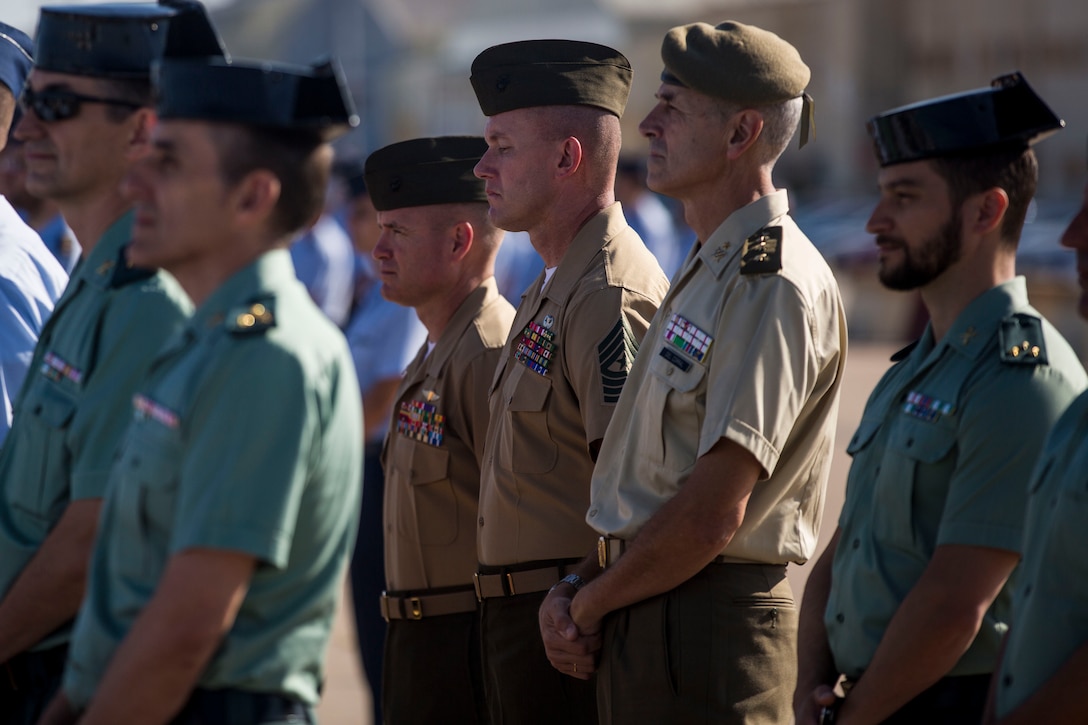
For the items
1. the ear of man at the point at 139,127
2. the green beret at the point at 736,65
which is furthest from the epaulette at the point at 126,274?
the green beret at the point at 736,65

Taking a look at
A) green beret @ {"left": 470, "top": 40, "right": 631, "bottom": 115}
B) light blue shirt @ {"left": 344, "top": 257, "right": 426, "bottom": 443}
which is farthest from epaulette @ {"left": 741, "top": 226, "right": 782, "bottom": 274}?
light blue shirt @ {"left": 344, "top": 257, "right": 426, "bottom": 443}

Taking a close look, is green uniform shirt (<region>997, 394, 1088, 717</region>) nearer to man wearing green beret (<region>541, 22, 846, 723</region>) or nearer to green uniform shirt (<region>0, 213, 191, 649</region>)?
man wearing green beret (<region>541, 22, 846, 723</region>)

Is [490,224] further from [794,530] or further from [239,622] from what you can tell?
[239,622]

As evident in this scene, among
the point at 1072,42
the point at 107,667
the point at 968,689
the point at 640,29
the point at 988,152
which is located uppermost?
the point at 640,29

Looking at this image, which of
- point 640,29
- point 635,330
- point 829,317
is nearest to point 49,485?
point 635,330

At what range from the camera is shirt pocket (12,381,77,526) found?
300cm

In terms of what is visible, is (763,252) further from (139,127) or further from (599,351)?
(139,127)

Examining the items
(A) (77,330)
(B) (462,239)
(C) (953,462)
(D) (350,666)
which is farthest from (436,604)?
(D) (350,666)

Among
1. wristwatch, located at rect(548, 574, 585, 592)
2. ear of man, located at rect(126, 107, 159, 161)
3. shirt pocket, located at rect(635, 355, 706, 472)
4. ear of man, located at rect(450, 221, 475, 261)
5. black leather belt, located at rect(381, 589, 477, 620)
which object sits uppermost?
ear of man, located at rect(126, 107, 159, 161)

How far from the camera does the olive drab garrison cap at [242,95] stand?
103 inches

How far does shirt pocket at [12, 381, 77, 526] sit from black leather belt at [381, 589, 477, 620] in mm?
1450

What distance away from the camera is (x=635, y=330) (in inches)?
150

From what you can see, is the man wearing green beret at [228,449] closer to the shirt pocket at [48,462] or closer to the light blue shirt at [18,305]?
the shirt pocket at [48,462]

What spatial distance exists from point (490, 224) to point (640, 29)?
55.4 m
